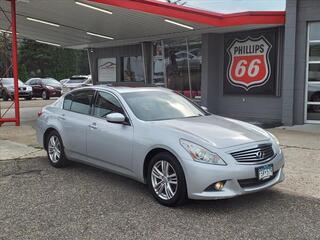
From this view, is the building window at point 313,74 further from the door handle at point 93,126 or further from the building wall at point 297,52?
the door handle at point 93,126

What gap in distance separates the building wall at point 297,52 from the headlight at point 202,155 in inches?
359

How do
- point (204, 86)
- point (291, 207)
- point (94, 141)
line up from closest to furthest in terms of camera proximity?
point (291, 207) → point (94, 141) → point (204, 86)

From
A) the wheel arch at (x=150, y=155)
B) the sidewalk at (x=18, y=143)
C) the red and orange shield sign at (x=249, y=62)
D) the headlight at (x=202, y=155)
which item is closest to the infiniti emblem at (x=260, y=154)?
the headlight at (x=202, y=155)

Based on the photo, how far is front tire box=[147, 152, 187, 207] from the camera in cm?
529

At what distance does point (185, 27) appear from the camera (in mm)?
15258

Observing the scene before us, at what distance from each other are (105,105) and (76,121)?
69 centimetres

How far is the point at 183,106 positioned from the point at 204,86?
956 centimetres

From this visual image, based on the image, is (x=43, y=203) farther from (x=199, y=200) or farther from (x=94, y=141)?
(x=199, y=200)

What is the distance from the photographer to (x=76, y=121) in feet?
23.6

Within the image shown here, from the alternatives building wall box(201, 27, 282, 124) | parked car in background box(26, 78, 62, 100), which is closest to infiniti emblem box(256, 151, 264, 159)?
building wall box(201, 27, 282, 124)

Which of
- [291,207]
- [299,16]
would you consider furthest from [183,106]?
[299,16]

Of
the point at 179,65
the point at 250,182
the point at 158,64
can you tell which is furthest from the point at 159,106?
the point at 158,64

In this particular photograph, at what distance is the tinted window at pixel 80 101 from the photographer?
7.22m

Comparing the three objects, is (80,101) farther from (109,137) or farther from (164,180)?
(164,180)
